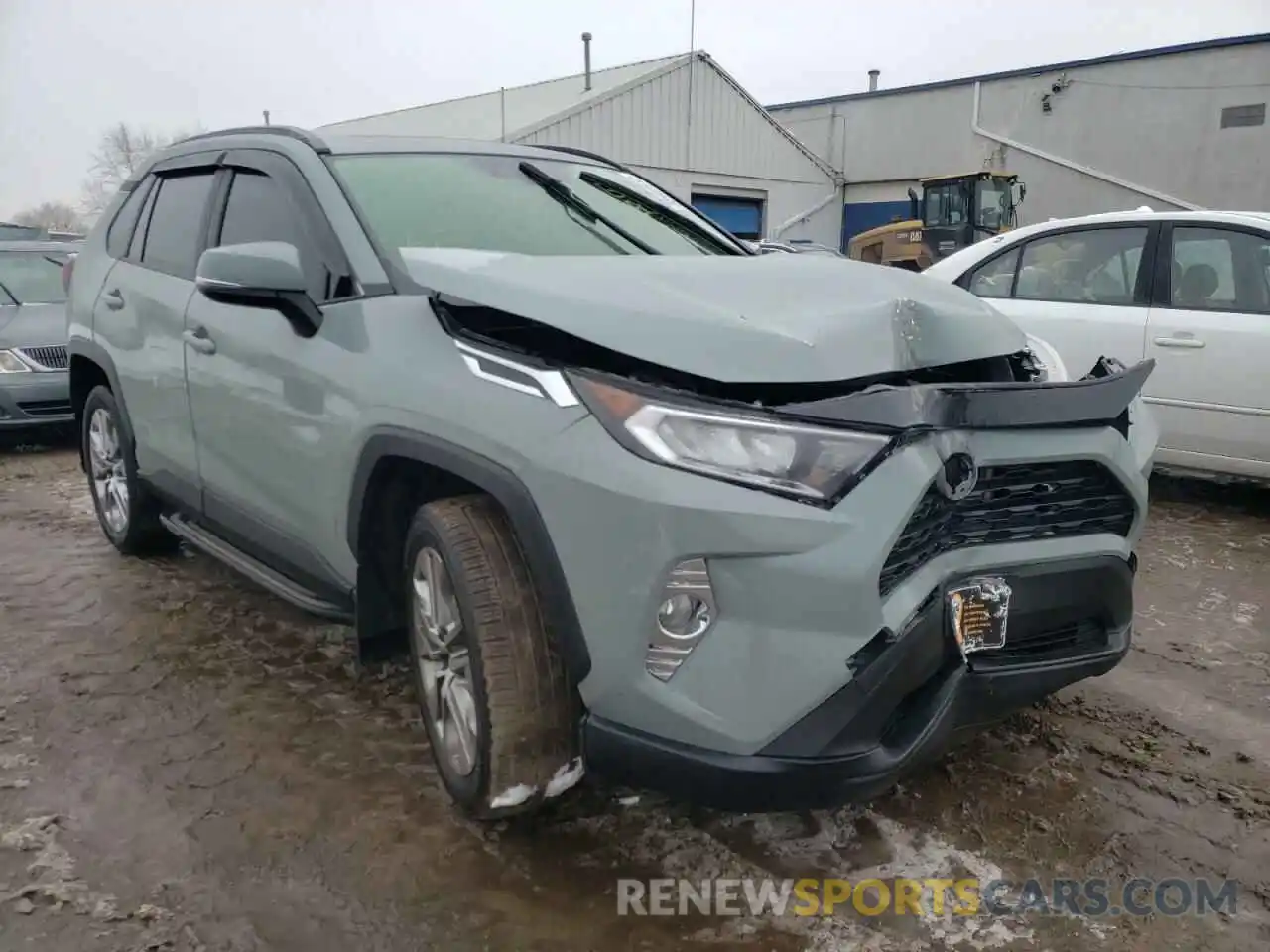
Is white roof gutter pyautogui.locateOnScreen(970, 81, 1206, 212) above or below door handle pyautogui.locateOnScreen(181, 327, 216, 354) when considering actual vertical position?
above

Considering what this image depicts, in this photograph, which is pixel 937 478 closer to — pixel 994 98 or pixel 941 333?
pixel 941 333

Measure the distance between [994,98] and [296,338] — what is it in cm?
2705

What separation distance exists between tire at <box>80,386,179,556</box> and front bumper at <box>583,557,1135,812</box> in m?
2.91

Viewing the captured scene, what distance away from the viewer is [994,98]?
25656mm

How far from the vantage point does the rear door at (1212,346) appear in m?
4.66

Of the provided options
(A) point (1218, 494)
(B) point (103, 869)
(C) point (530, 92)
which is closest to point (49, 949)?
(B) point (103, 869)

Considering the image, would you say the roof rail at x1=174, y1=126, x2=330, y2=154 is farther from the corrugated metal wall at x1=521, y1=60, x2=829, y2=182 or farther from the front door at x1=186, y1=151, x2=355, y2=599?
the corrugated metal wall at x1=521, y1=60, x2=829, y2=182

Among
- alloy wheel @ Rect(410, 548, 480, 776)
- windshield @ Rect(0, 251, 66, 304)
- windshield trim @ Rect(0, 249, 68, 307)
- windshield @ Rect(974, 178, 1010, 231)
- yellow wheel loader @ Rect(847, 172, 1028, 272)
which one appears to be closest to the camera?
alloy wheel @ Rect(410, 548, 480, 776)

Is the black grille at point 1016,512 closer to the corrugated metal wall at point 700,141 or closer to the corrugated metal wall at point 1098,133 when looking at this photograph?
the corrugated metal wall at point 700,141

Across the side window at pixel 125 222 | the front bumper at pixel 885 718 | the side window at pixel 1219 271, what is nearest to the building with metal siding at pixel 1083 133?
the side window at pixel 1219 271

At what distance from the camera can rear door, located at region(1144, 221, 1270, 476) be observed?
15.3 feet

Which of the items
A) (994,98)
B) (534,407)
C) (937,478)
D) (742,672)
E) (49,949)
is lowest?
(49,949)

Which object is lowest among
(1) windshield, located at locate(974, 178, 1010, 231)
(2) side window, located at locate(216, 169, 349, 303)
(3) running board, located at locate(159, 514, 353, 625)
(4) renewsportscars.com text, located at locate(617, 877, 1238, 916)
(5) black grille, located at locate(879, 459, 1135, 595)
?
(4) renewsportscars.com text, located at locate(617, 877, 1238, 916)

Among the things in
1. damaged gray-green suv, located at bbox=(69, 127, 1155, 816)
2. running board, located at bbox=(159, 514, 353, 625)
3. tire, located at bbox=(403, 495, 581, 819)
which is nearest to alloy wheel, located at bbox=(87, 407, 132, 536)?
running board, located at bbox=(159, 514, 353, 625)
